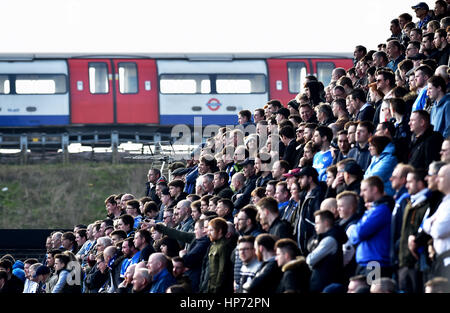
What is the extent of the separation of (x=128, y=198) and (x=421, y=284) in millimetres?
10834

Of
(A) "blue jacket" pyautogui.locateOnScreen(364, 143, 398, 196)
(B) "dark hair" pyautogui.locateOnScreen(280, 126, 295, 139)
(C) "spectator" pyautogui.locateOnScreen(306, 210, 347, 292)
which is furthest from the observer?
(B) "dark hair" pyautogui.locateOnScreen(280, 126, 295, 139)

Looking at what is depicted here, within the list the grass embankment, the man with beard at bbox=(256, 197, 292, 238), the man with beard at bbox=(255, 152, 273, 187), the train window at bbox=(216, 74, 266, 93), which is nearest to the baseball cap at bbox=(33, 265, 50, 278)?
the man with beard at bbox=(255, 152, 273, 187)

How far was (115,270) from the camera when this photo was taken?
14.2m

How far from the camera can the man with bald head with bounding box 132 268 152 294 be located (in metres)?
12.0

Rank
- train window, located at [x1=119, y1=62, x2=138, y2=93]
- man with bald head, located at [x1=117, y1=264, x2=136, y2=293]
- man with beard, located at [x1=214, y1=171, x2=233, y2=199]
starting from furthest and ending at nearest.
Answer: train window, located at [x1=119, y1=62, x2=138, y2=93]
man with beard, located at [x1=214, y1=171, x2=233, y2=199]
man with bald head, located at [x1=117, y1=264, x2=136, y2=293]

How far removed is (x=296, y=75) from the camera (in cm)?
3466

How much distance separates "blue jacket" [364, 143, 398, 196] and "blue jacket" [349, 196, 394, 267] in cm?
99

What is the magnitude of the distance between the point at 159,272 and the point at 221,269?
1019 mm

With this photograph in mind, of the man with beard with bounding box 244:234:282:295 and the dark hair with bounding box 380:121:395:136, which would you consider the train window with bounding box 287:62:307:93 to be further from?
the man with beard with bounding box 244:234:282:295

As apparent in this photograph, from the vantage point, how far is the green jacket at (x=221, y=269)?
1120cm

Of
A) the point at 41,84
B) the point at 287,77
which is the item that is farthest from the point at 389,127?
the point at 41,84

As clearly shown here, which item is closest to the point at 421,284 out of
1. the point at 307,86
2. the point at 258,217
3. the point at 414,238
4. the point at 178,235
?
the point at 414,238

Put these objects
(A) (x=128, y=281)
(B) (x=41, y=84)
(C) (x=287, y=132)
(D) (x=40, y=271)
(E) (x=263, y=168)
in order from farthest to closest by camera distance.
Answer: (B) (x=41, y=84) < (D) (x=40, y=271) < (C) (x=287, y=132) < (E) (x=263, y=168) < (A) (x=128, y=281)

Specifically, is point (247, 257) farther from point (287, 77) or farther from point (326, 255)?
point (287, 77)
